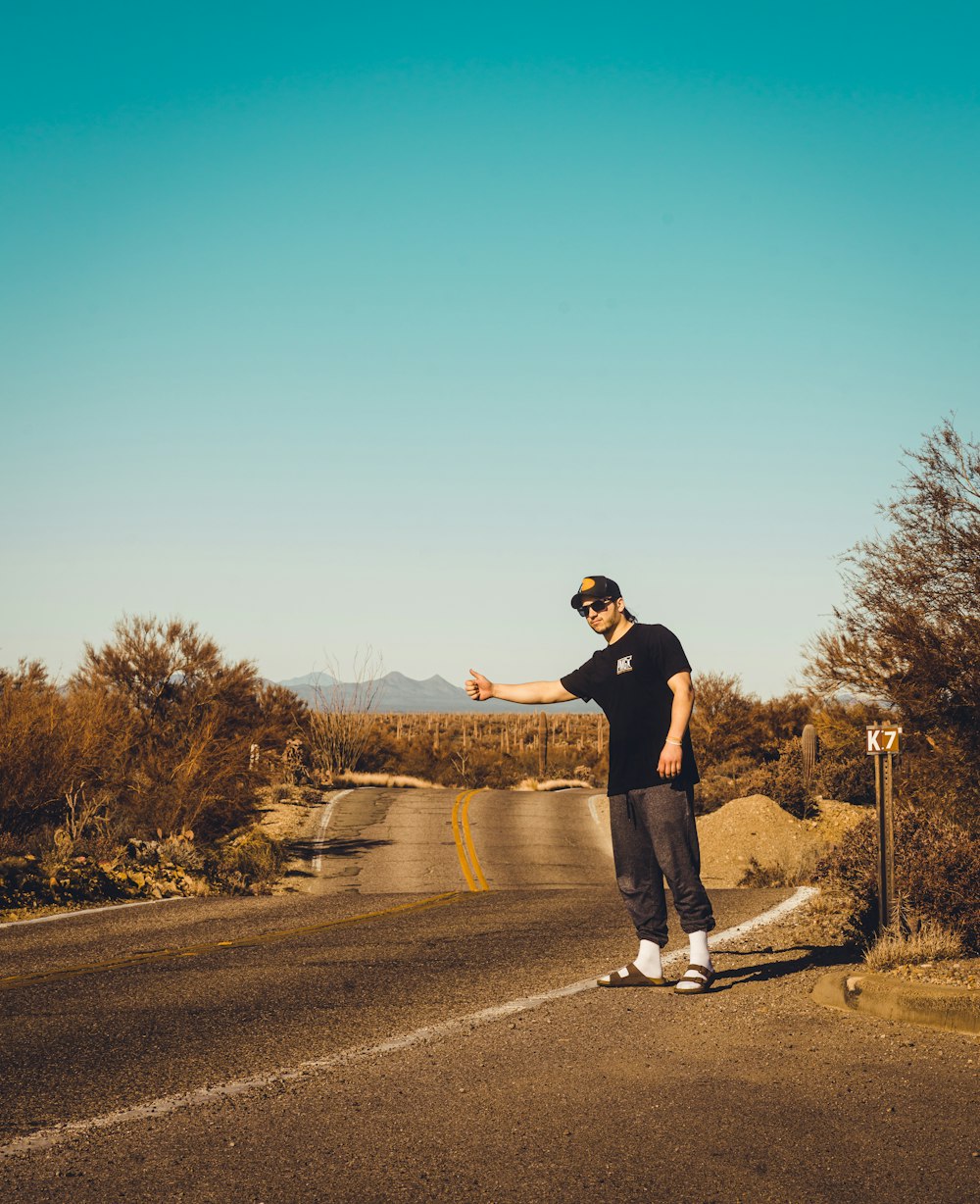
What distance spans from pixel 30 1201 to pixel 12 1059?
1.87 metres

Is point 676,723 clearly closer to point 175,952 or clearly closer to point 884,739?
point 884,739

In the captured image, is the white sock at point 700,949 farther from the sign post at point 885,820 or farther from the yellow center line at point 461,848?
the yellow center line at point 461,848

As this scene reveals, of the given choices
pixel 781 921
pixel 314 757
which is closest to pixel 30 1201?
pixel 781 921

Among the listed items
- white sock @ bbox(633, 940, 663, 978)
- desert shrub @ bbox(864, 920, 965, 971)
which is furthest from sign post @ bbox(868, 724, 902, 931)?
white sock @ bbox(633, 940, 663, 978)

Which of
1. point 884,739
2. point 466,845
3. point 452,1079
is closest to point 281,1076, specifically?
point 452,1079

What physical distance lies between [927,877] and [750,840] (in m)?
15.9

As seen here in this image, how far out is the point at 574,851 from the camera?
23.5 m

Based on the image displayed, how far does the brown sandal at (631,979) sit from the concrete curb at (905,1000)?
896mm

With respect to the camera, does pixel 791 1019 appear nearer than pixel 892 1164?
No

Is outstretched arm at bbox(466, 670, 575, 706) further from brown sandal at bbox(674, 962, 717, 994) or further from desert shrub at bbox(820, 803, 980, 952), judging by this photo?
desert shrub at bbox(820, 803, 980, 952)

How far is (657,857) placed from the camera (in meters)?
6.20

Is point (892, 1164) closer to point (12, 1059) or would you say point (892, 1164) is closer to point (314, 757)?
point (12, 1059)

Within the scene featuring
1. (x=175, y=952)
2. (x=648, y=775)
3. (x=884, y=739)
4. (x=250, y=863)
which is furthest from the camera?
Result: (x=250, y=863)

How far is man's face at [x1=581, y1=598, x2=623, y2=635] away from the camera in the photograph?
636 centimetres
